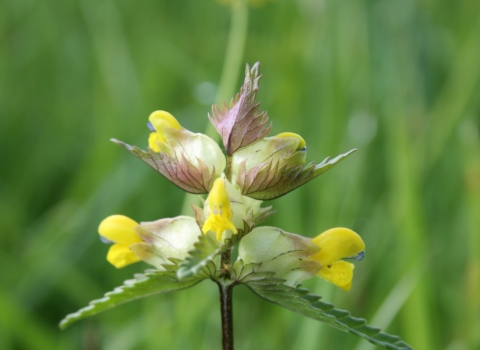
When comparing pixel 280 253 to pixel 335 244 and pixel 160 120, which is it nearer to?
pixel 335 244

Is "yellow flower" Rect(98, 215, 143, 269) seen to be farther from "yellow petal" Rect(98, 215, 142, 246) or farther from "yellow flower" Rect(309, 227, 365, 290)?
"yellow flower" Rect(309, 227, 365, 290)

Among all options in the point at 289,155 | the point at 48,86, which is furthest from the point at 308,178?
the point at 48,86

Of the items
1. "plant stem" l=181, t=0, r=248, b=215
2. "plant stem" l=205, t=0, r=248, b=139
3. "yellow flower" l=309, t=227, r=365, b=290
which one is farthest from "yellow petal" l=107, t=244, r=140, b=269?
"plant stem" l=205, t=0, r=248, b=139

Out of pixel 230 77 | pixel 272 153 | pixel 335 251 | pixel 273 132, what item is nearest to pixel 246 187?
pixel 272 153

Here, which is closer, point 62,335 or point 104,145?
point 62,335

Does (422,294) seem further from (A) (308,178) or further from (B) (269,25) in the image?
(B) (269,25)

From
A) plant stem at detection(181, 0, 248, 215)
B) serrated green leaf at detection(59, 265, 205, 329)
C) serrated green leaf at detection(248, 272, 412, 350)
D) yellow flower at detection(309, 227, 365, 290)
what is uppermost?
plant stem at detection(181, 0, 248, 215)

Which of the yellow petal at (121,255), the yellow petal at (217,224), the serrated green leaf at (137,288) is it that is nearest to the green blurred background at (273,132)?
the yellow petal at (121,255)
